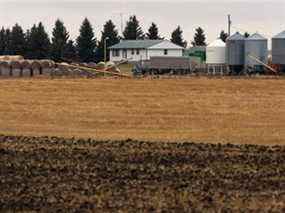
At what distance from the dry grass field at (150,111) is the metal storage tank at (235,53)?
3533 centimetres

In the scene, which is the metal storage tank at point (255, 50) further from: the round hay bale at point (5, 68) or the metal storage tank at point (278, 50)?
the round hay bale at point (5, 68)

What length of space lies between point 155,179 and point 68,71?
69.7 meters

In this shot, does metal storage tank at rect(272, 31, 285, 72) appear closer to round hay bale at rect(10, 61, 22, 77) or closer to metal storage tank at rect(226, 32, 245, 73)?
metal storage tank at rect(226, 32, 245, 73)

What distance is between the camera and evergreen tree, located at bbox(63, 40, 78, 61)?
13725cm

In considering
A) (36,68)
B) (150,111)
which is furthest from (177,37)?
(150,111)

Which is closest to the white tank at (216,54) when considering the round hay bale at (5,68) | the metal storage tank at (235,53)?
the metal storage tank at (235,53)

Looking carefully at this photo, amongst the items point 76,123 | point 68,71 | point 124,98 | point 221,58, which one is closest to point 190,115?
point 76,123

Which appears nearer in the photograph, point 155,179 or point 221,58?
point 155,179

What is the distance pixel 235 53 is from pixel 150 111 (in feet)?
191

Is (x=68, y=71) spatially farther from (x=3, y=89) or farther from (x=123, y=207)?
(x=123, y=207)

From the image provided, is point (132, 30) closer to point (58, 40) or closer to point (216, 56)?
point (58, 40)

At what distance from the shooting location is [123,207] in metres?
13.8

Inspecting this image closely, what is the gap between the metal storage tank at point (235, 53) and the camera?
3663 inches

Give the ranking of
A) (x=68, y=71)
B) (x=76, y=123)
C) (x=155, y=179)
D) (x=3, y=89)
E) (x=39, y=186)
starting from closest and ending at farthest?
(x=39, y=186)
(x=155, y=179)
(x=76, y=123)
(x=3, y=89)
(x=68, y=71)
